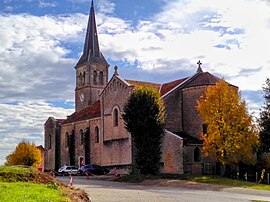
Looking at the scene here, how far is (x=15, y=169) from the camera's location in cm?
2145

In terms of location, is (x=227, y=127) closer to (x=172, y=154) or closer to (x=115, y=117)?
(x=172, y=154)

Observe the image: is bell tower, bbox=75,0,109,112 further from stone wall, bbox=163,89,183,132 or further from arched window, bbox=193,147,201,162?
arched window, bbox=193,147,201,162

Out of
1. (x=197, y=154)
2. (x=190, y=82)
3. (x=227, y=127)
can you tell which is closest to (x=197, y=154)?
(x=197, y=154)

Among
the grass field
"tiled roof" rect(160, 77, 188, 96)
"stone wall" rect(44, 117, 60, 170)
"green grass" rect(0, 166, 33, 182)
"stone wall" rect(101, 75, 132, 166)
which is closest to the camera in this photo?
the grass field

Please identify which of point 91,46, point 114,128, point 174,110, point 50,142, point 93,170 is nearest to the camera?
point 174,110

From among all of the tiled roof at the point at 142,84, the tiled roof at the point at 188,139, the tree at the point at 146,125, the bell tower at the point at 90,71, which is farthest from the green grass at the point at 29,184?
the bell tower at the point at 90,71

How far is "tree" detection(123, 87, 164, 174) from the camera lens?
4394cm

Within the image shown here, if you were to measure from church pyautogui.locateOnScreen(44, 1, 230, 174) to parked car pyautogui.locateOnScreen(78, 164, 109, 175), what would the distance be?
116 centimetres

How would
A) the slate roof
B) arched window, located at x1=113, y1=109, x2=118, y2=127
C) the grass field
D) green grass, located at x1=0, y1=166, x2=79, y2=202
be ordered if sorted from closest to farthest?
the grass field
green grass, located at x1=0, y1=166, x2=79, y2=202
the slate roof
arched window, located at x1=113, y1=109, x2=118, y2=127

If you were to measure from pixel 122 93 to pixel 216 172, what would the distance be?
14.7 m

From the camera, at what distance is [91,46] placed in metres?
82.1

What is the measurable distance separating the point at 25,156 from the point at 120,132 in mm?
30655

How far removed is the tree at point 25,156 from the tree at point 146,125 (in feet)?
127

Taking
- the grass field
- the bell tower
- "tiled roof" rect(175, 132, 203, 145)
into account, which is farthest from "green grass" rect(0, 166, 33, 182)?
the bell tower
